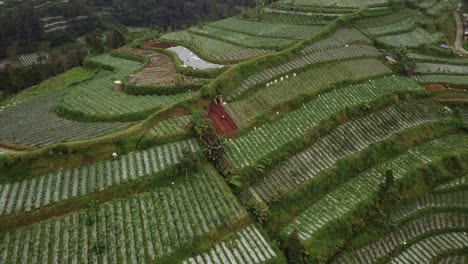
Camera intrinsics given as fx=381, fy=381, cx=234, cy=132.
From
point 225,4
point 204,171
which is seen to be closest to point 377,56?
point 204,171

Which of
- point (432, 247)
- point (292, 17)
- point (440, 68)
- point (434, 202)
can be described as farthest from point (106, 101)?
point (440, 68)

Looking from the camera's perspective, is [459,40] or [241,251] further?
[459,40]

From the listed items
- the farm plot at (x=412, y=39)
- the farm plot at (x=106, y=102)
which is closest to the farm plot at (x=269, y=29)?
the farm plot at (x=412, y=39)

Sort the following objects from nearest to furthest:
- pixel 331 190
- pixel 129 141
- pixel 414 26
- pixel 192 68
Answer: pixel 129 141
pixel 331 190
pixel 192 68
pixel 414 26

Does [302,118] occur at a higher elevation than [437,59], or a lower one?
lower

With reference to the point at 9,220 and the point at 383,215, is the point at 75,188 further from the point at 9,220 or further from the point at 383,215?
the point at 383,215

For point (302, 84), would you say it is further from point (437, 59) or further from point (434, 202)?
point (437, 59)
